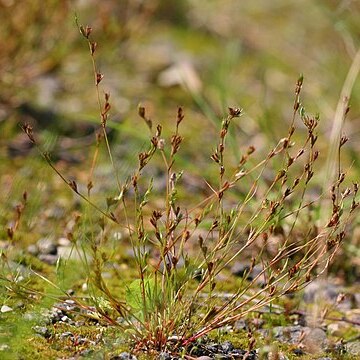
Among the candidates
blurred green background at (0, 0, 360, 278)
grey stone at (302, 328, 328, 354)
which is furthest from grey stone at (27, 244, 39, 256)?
grey stone at (302, 328, 328, 354)

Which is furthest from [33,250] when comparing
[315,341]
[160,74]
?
[160,74]

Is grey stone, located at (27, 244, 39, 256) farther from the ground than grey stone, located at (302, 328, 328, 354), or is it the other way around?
grey stone, located at (302, 328, 328, 354)

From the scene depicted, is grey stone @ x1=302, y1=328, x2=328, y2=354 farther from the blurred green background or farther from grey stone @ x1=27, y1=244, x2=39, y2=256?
grey stone @ x1=27, y1=244, x2=39, y2=256

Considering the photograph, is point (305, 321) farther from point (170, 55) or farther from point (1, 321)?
point (170, 55)

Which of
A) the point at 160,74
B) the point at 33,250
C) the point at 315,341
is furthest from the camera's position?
the point at 160,74

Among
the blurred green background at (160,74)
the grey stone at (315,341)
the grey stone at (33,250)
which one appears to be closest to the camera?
Answer: the grey stone at (315,341)

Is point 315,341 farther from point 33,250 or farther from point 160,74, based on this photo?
point 160,74

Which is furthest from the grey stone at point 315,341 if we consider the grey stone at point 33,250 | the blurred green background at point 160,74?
the grey stone at point 33,250

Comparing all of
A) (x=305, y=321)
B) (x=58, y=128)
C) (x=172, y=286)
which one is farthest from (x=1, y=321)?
(x=58, y=128)

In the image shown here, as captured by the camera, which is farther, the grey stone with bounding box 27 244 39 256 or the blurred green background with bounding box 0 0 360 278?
the blurred green background with bounding box 0 0 360 278

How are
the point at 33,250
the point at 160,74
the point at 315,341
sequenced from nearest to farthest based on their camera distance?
the point at 315,341 → the point at 33,250 → the point at 160,74

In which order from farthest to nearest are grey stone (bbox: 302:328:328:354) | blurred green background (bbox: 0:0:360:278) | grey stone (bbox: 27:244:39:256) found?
blurred green background (bbox: 0:0:360:278) < grey stone (bbox: 27:244:39:256) < grey stone (bbox: 302:328:328:354)

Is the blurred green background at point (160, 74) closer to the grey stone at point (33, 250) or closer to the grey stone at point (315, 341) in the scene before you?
the grey stone at point (33, 250)
